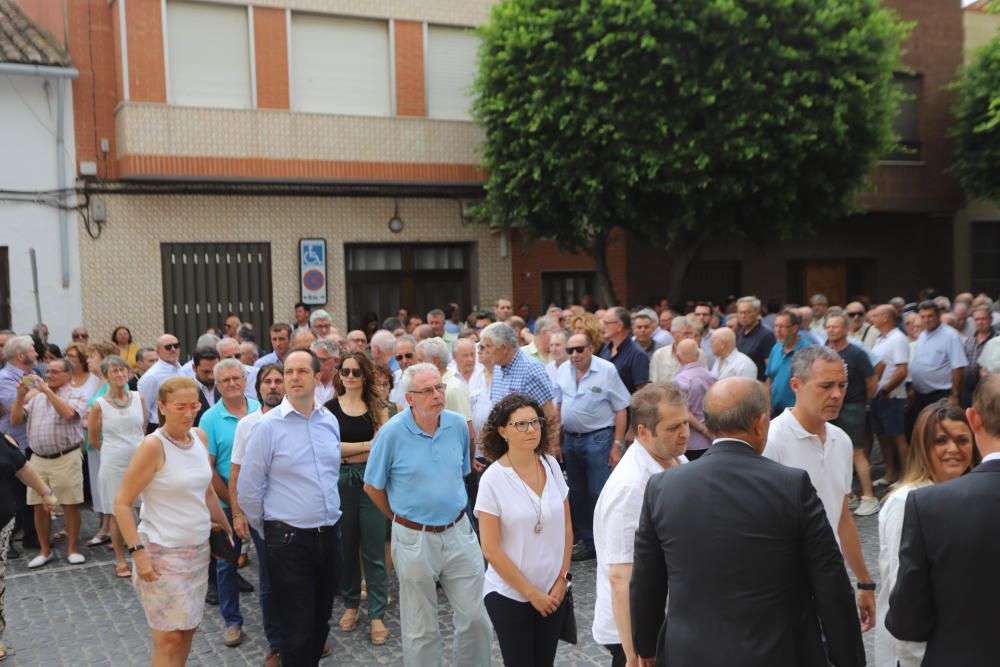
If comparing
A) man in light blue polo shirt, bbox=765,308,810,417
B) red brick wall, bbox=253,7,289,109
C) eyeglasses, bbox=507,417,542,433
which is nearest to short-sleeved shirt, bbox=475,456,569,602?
eyeglasses, bbox=507,417,542,433

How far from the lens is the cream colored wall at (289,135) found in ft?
49.4

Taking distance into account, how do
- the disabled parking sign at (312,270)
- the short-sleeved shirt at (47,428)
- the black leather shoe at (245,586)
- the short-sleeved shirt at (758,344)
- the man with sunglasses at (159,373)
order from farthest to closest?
1. the disabled parking sign at (312,270)
2. the short-sleeved shirt at (758,344)
3. the man with sunglasses at (159,373)
4. the short-sleeved shirt at (47,428)
5. the black leather shoe at (245,586)

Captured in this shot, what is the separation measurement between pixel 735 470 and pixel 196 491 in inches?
122

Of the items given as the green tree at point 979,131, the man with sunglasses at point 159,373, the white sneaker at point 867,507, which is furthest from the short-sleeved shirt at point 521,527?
the green tree at point 979,131

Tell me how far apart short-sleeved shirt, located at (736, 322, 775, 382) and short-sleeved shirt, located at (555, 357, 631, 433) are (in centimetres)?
270

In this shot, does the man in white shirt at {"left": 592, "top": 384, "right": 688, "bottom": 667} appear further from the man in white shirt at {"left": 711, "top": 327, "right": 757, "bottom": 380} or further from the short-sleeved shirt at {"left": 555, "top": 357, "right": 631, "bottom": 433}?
the man in white shirt at {"left": 711, "top": 327, "right": 757, "bottom": 380}

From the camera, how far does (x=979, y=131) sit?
19188 mm

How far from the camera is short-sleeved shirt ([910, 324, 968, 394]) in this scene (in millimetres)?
10078

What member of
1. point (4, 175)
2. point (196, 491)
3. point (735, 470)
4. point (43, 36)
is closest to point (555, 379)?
point (196, 491)

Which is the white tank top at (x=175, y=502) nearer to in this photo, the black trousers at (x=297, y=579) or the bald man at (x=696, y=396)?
the black trousers at (x=297, y=579)

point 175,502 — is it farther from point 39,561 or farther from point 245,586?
point 39,561

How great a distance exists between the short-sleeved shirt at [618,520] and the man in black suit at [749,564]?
48 cm

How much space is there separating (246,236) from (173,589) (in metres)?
12.2

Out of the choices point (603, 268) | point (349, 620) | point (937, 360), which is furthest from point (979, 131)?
point (349, 620)
